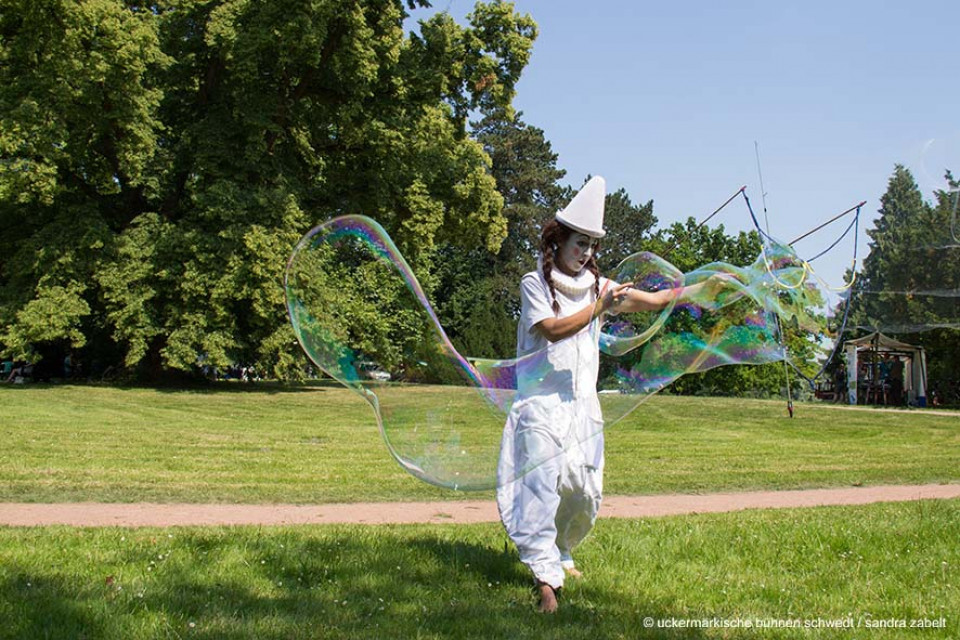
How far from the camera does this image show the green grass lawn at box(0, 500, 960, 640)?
4121mm

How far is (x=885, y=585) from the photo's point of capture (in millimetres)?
5102

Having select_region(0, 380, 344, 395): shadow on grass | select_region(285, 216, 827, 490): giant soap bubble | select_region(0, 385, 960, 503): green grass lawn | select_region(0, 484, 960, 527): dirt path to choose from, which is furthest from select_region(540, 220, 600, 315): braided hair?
select_region(0, 380, 344, 395): shadow on grass

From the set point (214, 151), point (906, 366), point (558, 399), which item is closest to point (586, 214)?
point (558, 399)

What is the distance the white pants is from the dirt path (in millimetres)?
2870

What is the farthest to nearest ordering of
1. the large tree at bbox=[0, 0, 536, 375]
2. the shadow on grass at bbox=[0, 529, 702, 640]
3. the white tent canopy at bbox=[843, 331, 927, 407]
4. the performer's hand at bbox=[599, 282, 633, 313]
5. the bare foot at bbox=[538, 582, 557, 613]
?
the white tent canopy at bbox=[843, 331, 927, 407] < the large tree at bbox=[0, 0, 536, 375] < the performer's hand at bbox=[599, 282, 633, 313] < the bare foot at bbox=[538, 582, 557, 613] < the shadow on grass at bbox=[0, 529, 702, 640]

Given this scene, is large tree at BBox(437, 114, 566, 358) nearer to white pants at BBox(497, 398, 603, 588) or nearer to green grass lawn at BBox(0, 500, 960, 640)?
green grass lawn at BBox(0, 500, 960, 640)

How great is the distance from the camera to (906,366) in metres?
34.8

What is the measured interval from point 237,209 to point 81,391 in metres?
6.20

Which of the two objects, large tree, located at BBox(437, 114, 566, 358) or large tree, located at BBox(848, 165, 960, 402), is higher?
large tree, located at BBox(437, 114, 566, 358)

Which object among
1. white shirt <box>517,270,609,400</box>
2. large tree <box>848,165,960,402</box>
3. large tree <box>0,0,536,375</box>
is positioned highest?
large tree <box>0,0,536,375</box>

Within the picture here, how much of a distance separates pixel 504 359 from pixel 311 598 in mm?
1744

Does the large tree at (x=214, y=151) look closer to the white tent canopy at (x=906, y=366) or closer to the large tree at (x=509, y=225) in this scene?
the white tent canopy at (x=906, y=366)

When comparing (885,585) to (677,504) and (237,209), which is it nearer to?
(677,504)

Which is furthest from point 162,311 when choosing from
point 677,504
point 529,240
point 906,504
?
point 529,240
